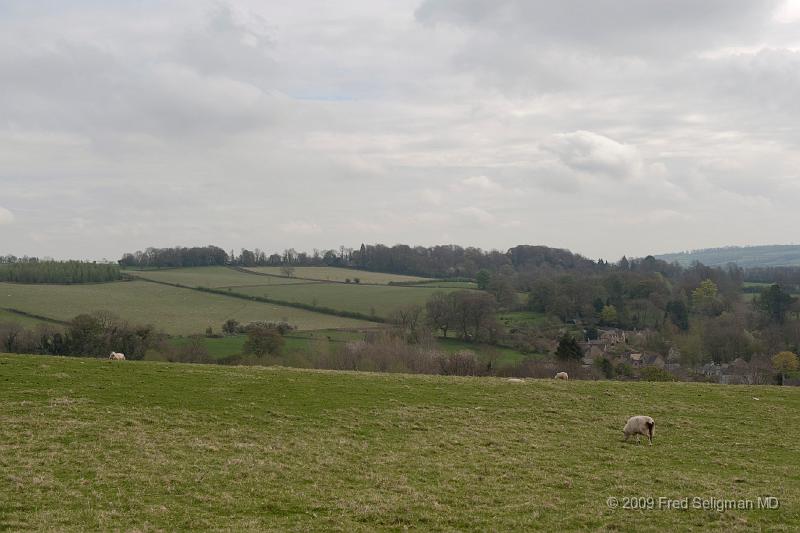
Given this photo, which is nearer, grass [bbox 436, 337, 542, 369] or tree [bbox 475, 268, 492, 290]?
grass [bbox 436, 337, 542, 369]

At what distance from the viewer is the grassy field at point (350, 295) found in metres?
101

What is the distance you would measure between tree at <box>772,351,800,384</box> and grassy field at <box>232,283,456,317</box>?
161ft

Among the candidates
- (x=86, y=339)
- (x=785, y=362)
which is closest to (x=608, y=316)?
(x=785, y=362)

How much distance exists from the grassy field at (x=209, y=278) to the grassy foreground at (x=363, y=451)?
9266 cm

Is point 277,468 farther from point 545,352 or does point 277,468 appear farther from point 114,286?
point 114,286

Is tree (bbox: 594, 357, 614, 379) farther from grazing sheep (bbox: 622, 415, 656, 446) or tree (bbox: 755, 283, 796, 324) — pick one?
tree (bbox: 755, 283, 796, 324)

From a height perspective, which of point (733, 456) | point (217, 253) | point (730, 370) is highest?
point (217, 253)

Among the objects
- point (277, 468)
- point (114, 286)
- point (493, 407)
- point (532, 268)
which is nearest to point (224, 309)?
point (114, 286)

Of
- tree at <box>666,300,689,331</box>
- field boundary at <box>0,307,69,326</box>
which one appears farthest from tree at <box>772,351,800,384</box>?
field boundary at <box>0,307,69,326</box>

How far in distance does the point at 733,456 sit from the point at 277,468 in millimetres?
13787

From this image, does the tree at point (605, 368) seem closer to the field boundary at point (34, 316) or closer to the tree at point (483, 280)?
the tree at point (483, 280)

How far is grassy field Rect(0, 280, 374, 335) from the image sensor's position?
86.3 meters

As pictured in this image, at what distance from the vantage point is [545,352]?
80562mm

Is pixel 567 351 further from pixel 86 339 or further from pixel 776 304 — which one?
pixel 776 304
